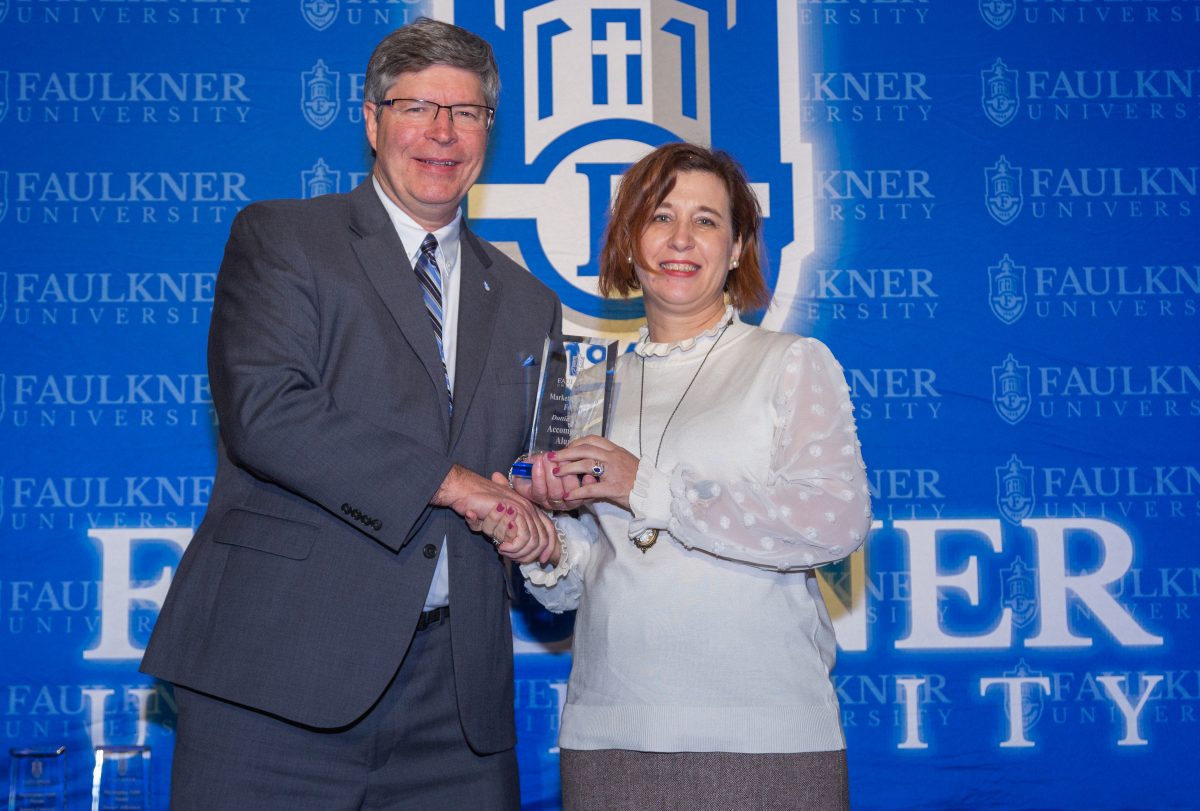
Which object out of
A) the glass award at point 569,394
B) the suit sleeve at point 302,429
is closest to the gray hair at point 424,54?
the suit sleeve at point 302,429

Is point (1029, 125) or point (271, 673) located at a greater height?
point (1029, 125)

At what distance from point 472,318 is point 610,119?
1466mm

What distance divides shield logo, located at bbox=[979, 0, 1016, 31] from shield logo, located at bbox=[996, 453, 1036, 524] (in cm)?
135

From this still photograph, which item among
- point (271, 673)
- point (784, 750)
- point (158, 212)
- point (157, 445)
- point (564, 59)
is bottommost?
point (784, 750)

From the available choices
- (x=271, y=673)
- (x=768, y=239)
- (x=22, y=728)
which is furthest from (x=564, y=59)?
(x=22, y=728)

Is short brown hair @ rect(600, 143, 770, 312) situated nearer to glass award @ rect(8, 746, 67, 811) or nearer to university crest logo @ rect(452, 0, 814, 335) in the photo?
university crest logo @ rect(452, 0, 814, 335)

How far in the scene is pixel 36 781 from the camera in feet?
10.3

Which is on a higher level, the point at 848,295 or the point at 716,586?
the point at 848,295

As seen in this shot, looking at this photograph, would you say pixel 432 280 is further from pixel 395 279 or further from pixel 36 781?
pixel 36 781

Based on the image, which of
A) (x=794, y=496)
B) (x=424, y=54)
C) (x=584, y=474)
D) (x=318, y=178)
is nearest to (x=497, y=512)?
(x=584, y=474)

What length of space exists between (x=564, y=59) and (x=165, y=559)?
1.90 metres

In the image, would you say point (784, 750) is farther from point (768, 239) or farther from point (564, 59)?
point (564, 59)

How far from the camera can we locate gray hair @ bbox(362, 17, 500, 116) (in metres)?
2.12

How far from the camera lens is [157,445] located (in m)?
3.26
